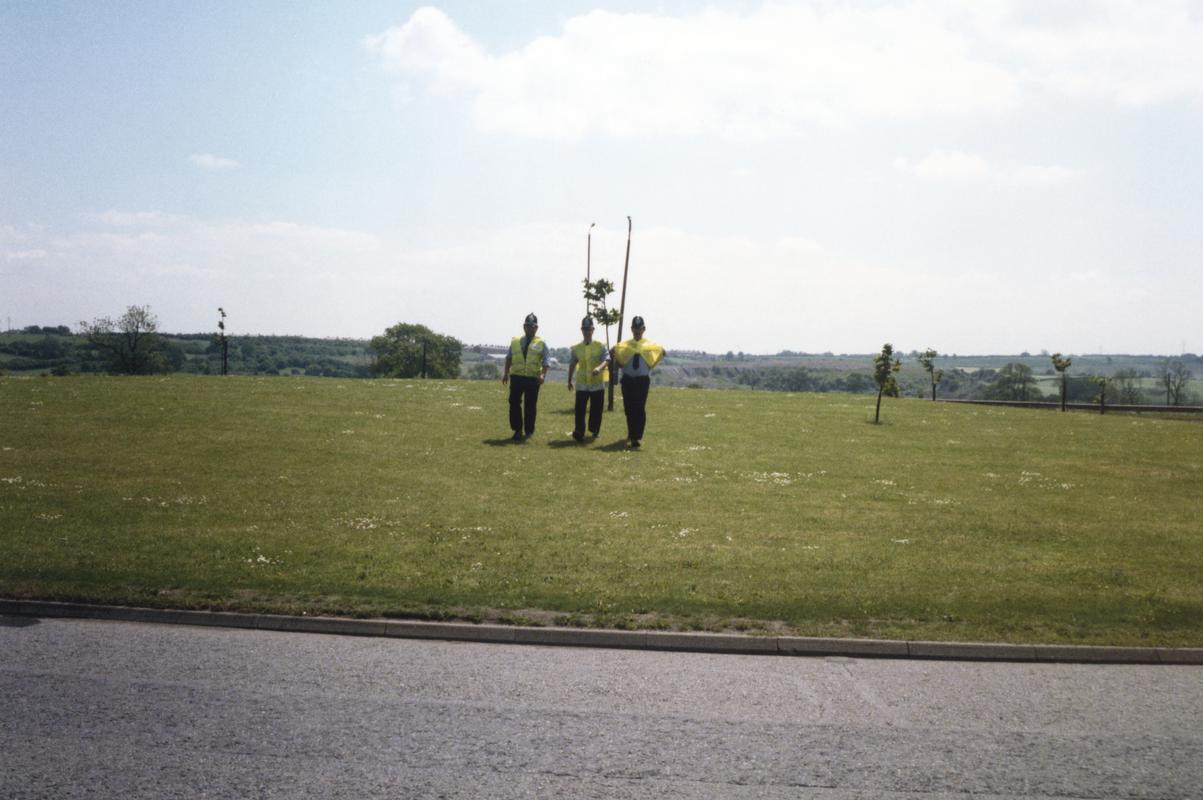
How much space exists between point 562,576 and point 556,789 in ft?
16.2

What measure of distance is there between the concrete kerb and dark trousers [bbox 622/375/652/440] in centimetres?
1298

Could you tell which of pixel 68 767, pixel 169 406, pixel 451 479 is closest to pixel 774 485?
pixel 451 479

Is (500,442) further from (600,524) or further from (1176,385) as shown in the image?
(1176,385)

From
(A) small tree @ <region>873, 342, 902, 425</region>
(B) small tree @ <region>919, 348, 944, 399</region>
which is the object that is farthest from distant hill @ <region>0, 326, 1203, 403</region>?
(A) small tree @ <region>873, 342, 902, 425</region>

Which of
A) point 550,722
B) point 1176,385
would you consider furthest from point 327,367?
point 550,722

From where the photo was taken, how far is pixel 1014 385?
110m

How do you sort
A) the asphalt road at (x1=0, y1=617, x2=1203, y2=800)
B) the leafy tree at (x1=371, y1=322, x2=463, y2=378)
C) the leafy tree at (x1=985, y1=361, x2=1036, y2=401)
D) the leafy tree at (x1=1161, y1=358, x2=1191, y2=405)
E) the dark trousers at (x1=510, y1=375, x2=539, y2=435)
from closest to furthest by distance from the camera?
the asphalt road at (x1=0, y1=617, x2=1203, y2=800) < the dark trousers at (x1=510, y1=375, x2=539, y2=435) < the leafy tree at (x1=1161, y1=358, x2=1191, y2=405) < the leafy tree at (x1=985, y1=361, x2=1036, y2=401) < the leafy tree at (x1=371, y1=322, x2=463, y2=378)

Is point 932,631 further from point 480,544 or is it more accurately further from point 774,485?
point 774,485

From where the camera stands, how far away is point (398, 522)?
1300 centimetres

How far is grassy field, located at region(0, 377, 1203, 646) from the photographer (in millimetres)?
9156

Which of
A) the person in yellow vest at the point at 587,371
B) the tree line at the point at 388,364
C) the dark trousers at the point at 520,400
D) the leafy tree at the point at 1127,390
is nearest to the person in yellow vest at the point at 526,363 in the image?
the dark trousers at the point at 520,400

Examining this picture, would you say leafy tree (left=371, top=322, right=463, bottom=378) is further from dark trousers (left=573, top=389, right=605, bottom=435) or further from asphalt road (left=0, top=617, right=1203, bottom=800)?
asphalt road (left=0, top=617, right=1203, bottom=800)

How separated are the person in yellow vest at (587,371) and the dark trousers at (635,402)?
74cm

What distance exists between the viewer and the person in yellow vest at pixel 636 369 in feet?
68.5
